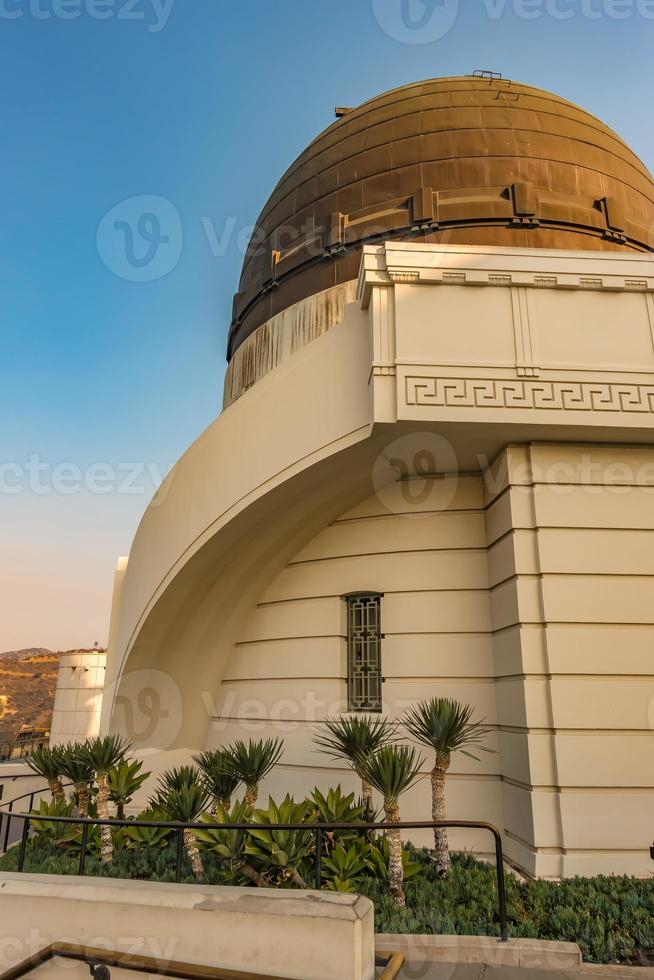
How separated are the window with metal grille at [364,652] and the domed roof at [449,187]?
17.2 feet

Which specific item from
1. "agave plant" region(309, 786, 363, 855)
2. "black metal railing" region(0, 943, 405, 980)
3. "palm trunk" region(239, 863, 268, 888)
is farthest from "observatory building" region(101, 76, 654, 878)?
"black metal railing" region(0, 943, 405, 980)

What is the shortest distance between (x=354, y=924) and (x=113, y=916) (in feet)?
4.96

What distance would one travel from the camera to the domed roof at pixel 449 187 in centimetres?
992

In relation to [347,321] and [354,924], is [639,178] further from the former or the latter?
[354,924]

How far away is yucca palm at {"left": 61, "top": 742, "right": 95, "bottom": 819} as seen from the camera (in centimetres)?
741

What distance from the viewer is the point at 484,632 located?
756cm

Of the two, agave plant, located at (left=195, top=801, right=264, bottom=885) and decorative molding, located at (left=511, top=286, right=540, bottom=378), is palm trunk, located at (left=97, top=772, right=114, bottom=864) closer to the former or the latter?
agave plant, located at (left=195, top=801, right=264, bottom=885)

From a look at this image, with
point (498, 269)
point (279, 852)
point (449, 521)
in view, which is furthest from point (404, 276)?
point (279, 852)

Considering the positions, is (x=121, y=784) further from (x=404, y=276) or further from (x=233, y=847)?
(x=404, y=276)

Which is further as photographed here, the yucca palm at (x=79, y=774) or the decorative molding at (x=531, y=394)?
the yucca palm at (x=79, y=774)

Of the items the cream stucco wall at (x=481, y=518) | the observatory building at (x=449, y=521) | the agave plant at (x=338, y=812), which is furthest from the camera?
the observatory building at (x=449, y=521)

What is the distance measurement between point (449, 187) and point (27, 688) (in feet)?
208

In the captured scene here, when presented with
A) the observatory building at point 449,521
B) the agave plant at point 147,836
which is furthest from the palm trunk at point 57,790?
the observatory building at point 449,521

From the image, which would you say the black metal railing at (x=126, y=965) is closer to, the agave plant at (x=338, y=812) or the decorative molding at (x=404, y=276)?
the agave plant at (x=338, y=812)
